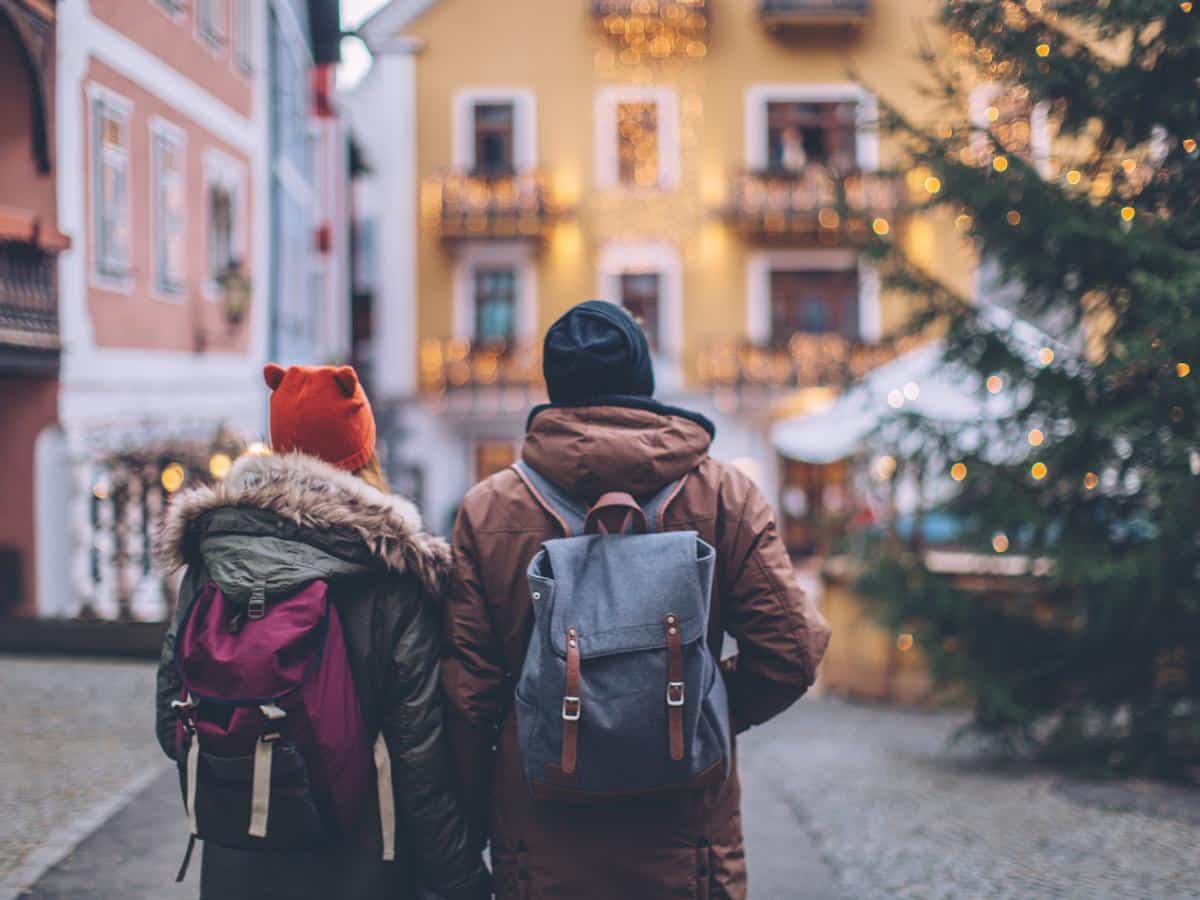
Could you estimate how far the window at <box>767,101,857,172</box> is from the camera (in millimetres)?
24188

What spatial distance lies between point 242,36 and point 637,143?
35.8ft

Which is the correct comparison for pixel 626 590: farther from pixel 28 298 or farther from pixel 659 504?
pixel 28 298

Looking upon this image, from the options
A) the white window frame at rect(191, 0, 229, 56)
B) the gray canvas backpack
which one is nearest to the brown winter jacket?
the gray canvas backpack

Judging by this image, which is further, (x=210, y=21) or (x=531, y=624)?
(x=210, y=21)

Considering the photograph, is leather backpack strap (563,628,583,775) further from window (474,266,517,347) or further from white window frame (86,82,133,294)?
window (474,266,517,347)

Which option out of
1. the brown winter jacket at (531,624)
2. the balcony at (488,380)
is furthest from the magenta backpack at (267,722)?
the balcony at (488,380)

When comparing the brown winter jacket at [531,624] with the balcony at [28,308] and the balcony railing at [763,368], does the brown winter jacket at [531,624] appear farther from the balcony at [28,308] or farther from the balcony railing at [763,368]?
the balcony railing at [763,368]

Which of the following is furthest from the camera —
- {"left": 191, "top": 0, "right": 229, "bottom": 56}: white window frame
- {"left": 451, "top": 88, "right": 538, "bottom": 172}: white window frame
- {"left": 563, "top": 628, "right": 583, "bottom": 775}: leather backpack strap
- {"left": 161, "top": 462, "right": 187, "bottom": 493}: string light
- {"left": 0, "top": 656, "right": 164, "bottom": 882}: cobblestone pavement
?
{"left": 451, "top": 88, "right": 538, "bottom": 172}: white window frame

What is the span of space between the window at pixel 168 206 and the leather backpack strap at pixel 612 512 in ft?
32.3

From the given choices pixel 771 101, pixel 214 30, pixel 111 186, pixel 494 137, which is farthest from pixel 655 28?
pixel 111 186

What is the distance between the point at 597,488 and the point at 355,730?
66 cm

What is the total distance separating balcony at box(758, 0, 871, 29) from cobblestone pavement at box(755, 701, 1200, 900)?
18.1 m

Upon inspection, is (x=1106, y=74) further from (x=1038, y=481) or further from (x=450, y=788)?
(x=450, y=788)

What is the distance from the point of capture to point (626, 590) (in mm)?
2473
